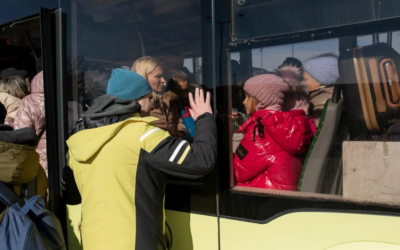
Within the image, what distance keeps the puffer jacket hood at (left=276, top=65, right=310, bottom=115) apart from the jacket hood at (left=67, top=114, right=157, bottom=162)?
28.7 inches

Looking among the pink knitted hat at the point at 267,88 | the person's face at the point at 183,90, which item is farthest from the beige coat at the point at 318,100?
the person's face at the point at 183,90

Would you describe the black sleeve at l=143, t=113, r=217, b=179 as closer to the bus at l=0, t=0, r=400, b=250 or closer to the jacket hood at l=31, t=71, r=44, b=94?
the bus at l=0, t=0, r=400, b=250

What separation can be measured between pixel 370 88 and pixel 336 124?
0.23 meters

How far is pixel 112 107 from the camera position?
187cm

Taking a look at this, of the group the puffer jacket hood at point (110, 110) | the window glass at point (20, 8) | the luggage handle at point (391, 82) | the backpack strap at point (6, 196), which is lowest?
the backpack strap at point (6, 196)

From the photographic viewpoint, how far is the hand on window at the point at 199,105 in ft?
6.31

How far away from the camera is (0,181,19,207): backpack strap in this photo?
1.94 meters

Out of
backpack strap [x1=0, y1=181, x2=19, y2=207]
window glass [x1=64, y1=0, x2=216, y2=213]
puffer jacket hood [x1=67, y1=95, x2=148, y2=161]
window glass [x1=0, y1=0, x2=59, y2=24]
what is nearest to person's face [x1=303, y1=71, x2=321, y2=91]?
window glass [x1=64, y1=0, x2=216, y2=213]

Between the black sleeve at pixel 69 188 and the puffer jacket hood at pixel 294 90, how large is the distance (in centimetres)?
144

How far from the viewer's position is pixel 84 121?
2.03 m

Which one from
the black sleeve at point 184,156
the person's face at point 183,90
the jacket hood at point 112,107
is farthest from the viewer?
Result: the person's face at point 183,90

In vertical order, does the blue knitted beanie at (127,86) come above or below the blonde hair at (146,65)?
below

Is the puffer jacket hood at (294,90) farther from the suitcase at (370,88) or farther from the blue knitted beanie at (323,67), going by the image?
the suitcase at (370,88)

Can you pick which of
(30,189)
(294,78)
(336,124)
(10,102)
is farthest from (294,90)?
(10,102)
